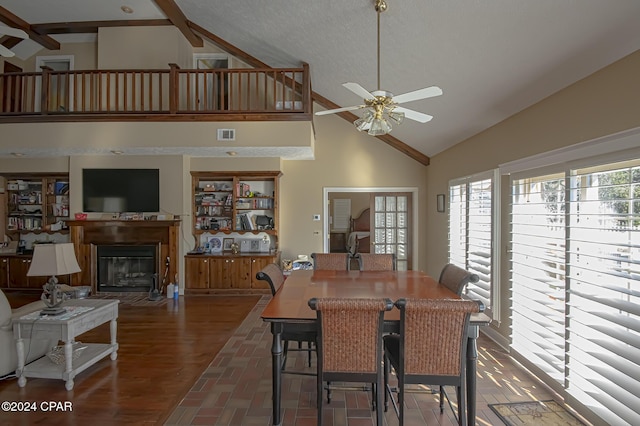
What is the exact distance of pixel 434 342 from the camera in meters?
1.91

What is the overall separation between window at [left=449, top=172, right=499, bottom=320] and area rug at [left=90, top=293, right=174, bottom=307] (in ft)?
14.8

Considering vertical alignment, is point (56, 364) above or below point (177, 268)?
below

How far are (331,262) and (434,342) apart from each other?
203 cm

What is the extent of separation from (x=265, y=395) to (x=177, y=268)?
A: 3.65 metres

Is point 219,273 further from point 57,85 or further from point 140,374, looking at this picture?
point 57,85

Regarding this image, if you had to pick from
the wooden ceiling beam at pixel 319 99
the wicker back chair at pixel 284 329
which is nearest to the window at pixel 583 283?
the wicker back chair at pixel 284 329

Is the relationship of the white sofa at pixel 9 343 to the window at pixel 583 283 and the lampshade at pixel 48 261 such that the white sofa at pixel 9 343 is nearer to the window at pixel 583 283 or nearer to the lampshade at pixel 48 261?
the lampshade at pixel 48 261

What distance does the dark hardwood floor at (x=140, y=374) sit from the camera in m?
2.36

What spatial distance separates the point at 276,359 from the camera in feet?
6.93

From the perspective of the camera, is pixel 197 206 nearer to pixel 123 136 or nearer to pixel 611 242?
pixel 123 136

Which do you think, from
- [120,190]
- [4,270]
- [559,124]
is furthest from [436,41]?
[4,270]

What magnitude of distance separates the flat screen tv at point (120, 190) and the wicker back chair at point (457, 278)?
474 cm

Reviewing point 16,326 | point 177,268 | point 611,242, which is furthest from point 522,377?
point 177,268

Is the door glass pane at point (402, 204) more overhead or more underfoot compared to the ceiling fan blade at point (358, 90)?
more underfoot
